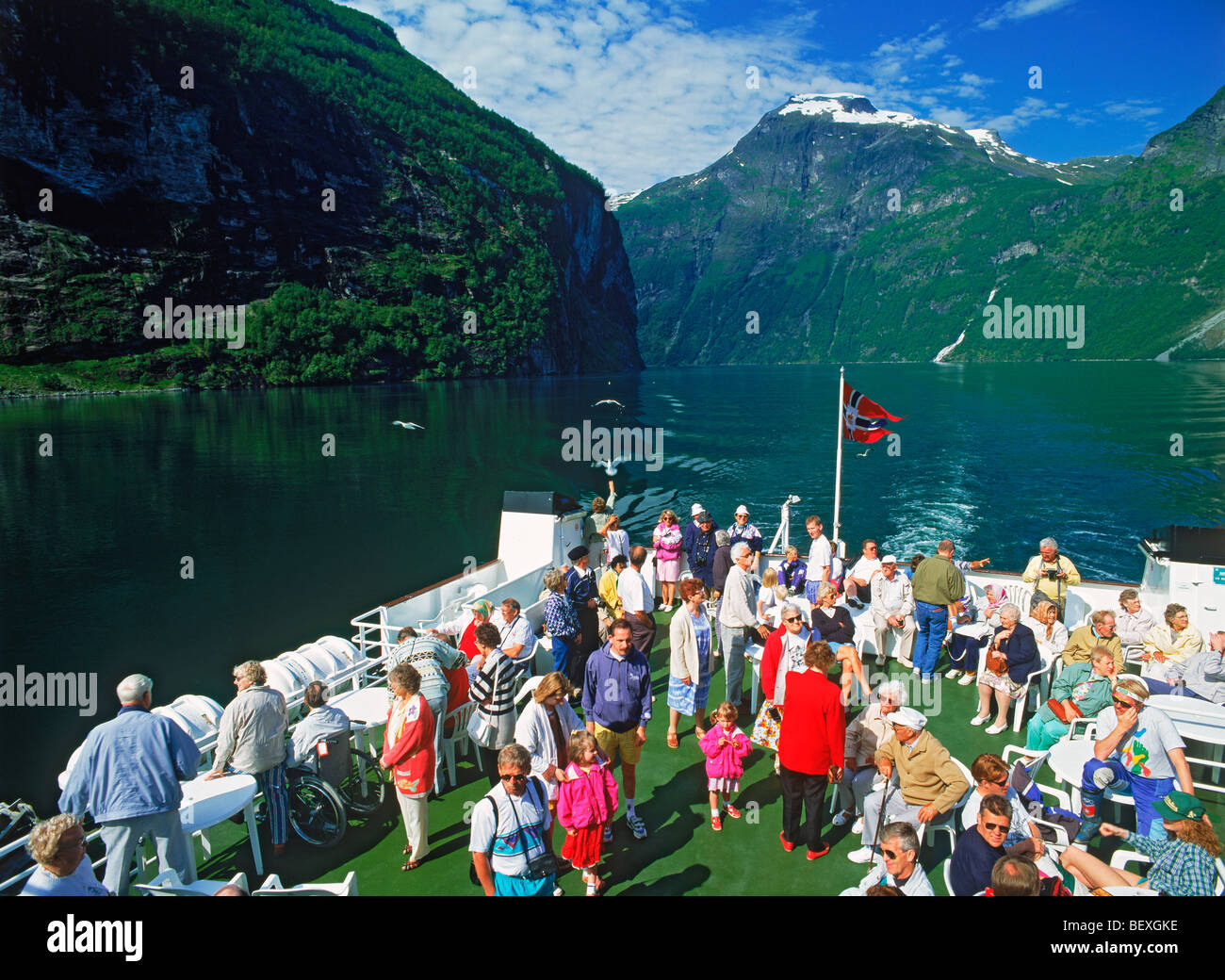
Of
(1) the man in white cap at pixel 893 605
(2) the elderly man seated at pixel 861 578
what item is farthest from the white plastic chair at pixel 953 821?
(2) the elderly man seated at pixel 861 578

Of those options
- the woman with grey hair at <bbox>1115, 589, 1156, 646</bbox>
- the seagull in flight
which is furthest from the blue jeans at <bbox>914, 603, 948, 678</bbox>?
the seagull in flight

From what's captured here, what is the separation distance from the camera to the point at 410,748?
480 cm

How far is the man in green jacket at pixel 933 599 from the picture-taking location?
7.48 meters

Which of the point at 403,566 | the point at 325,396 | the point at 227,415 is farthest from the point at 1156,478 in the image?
the point at 325,396

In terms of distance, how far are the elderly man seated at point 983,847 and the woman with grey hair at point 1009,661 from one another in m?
3.26

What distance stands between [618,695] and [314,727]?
2.34 m

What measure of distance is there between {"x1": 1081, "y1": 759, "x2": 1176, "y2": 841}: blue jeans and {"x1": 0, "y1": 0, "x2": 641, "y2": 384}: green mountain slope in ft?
319

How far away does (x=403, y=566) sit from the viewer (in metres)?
27.3

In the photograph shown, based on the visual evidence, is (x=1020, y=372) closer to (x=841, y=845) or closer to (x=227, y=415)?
(x=227, y=415)

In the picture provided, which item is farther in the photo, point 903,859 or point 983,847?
point 983,847

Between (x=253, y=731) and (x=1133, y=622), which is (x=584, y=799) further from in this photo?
(x=1133, y=622)

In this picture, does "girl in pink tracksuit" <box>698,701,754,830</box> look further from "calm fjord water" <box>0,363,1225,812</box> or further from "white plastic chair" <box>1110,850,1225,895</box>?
"calm fjord water" <box>0,363,1225,812</box>

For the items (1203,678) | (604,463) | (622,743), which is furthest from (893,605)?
(604,463)

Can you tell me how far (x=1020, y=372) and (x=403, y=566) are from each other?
141 m
